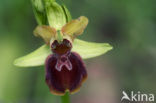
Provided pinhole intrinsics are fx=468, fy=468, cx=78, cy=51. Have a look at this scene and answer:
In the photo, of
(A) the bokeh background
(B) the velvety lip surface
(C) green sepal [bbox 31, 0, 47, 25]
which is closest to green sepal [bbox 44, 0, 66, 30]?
(C) green sepal [bbox 31, 0, 47, 25]

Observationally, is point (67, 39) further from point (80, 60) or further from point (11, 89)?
point (11, 89)

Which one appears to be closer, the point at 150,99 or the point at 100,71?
the point at 150,99

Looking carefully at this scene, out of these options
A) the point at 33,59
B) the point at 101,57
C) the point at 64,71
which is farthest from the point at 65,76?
the point at 101,57

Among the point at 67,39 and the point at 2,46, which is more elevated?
the point at 2,46

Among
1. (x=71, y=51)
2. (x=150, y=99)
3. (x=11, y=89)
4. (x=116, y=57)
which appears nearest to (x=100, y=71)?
(x=116, y=57)

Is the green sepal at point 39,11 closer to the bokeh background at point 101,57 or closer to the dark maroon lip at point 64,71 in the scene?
the dark maroon lip at point 64,71

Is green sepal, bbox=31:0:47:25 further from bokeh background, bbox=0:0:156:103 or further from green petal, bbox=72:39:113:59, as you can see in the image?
bokeh background, bbox=0:0:156:103
